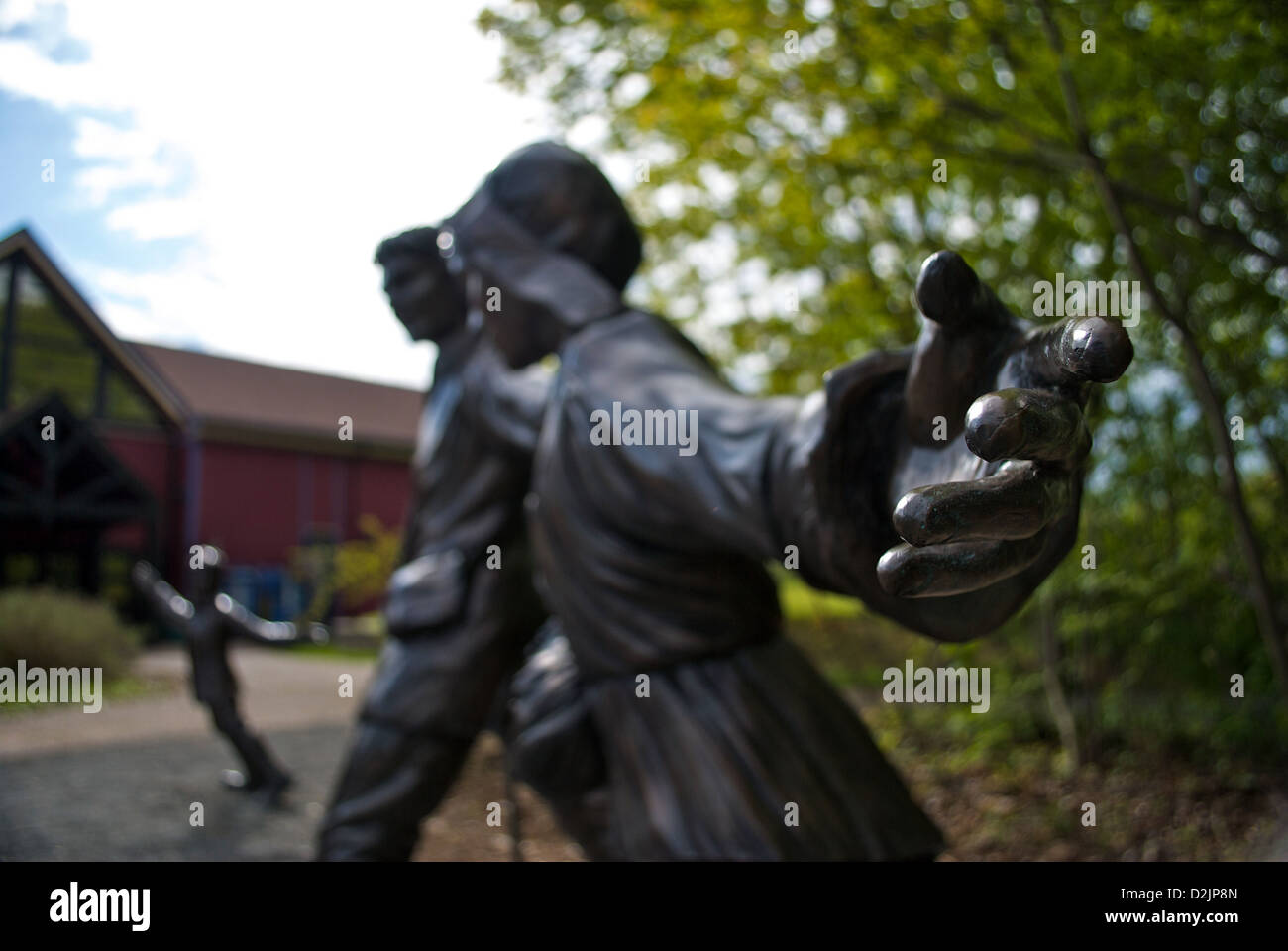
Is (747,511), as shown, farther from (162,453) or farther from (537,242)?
(162,453)

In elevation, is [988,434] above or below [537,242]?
below

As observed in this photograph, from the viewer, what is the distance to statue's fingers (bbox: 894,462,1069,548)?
35.6 inches

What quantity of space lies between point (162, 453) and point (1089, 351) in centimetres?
637

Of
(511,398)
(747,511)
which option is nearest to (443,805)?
(511,398)

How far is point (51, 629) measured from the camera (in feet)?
27.1

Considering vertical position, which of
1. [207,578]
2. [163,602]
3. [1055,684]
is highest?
[207,578]

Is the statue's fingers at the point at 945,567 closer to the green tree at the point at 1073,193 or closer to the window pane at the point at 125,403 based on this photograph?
the green tree at the point at 1073,193

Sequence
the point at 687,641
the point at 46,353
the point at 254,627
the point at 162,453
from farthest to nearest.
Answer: the point at 162,453, the point at 254,627, the point at 46,353, the point at 687,641

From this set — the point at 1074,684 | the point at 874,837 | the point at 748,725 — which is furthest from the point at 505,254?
the point at 1074,684

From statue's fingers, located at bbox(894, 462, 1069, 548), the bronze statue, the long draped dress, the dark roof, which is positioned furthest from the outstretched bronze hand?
the bronze statue

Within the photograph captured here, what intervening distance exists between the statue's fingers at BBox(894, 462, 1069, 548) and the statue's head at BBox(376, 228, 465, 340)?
7.49 ft
